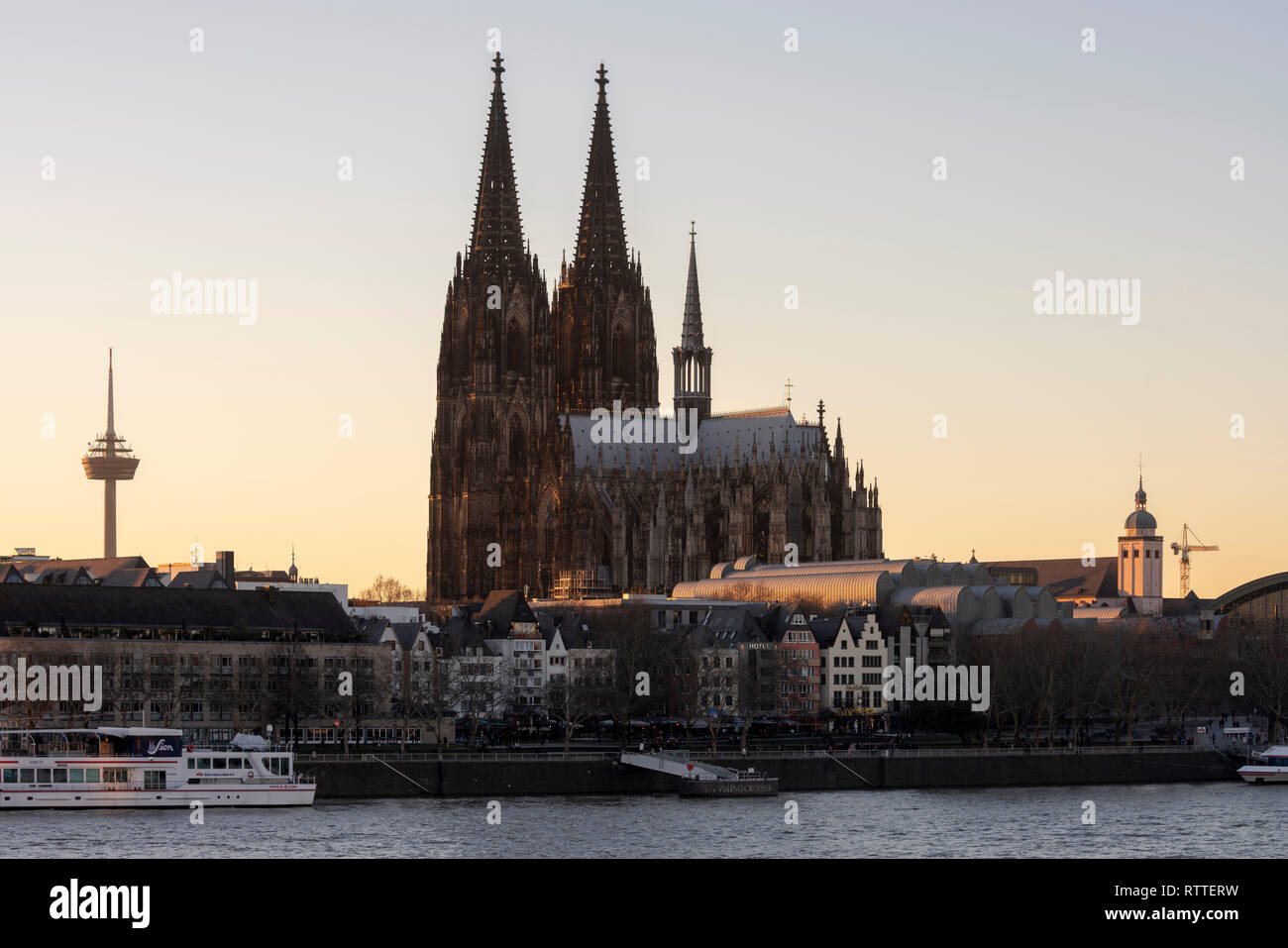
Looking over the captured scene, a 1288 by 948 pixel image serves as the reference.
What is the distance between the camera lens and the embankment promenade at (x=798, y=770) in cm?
8900

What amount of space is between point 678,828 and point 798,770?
22.0m

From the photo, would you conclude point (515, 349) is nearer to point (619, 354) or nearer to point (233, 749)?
point (619, 354)

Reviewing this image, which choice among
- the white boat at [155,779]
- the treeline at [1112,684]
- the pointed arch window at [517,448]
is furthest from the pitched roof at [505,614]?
the white boat at [155,779]

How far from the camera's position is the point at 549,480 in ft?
592

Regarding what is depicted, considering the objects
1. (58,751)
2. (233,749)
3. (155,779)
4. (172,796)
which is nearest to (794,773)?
(233,749)

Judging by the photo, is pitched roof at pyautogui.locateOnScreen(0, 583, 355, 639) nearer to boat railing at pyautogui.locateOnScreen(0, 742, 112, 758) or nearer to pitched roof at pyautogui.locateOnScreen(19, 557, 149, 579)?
boat railing at pyautogui.locateOnScreen(0, 742, 112, 758)

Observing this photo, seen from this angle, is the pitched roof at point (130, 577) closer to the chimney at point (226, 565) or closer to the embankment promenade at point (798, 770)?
the chimney at point (226, 565)

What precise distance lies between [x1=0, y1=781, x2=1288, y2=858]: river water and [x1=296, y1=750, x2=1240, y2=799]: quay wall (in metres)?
1.79

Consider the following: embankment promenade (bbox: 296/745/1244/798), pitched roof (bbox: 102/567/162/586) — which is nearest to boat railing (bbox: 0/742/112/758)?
embankment promenade (bbox: 296/745/1244/798)

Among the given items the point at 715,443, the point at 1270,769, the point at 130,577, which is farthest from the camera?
the point at 715,443

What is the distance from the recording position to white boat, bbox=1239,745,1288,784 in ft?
355

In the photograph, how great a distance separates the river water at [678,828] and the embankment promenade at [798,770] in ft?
6.01
